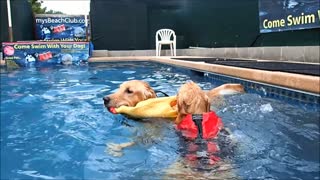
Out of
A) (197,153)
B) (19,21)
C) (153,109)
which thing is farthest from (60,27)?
(197,153)

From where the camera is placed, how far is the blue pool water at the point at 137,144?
242 centimetres

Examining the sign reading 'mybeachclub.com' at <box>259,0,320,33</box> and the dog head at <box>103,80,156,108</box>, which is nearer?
the dog head at <box>103,80,156,108</box>

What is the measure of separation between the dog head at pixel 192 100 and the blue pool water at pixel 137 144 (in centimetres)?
24

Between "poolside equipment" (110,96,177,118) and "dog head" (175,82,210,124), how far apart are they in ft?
1.15

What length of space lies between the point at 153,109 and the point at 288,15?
5.81 meters

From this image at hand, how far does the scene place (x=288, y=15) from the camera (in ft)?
26.4

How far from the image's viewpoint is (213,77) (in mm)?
6234

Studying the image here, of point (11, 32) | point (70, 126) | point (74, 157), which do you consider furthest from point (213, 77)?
point (11, 32)

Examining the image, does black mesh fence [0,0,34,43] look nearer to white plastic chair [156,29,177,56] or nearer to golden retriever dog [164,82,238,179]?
white plastic chair [156,29,177,56]

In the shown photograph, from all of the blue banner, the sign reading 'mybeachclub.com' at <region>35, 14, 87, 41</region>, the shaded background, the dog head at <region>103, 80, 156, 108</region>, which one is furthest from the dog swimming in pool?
the sign reading 'mybeachclub.com' at <region>35, 14, 87, 41</region>

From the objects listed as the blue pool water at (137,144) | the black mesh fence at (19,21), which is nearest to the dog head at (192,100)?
the blue pool water at (137,144)

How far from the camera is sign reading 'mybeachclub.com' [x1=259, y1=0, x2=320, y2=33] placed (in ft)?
24.0

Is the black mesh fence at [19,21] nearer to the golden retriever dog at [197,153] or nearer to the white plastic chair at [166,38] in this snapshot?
A: the white plastic chair at [166,38]

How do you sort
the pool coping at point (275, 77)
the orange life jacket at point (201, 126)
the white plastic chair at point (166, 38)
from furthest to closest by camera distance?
the white plastic chair at point (166, 38), the pool coping at point (275, 77), the orange life jacket at point (201, 126)
